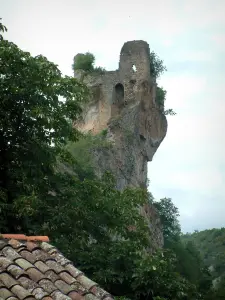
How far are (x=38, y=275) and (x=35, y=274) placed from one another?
0.11 feet

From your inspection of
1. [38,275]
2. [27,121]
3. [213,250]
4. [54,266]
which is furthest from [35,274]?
[213,250]

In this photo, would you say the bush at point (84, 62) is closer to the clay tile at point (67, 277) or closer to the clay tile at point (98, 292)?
the clay tile at point (67, 277)

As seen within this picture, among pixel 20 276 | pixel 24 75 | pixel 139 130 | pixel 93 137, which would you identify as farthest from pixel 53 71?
pixel 139 130

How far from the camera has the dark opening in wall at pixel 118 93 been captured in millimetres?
47000

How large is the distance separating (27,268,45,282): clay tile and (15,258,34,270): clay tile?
0.05m

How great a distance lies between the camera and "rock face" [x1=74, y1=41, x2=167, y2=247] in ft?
140

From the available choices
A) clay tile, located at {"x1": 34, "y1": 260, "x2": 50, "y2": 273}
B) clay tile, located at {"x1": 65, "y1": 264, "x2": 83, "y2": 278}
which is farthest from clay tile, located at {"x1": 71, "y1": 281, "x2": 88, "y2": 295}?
clay tile, located at {"x1": 34, "y1": 260, "x2": 50, "y2": 273}

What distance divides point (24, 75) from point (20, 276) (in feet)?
26.9

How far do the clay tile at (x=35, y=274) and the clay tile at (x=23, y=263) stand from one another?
54mm

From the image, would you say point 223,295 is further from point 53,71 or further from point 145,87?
point 145,87

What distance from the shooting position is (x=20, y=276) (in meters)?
5.06

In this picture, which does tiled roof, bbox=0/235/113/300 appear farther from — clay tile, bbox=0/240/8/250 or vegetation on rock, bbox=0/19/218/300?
vegetation on rock, bbox=0/19/218/300

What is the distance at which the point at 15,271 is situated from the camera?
16.8 feet

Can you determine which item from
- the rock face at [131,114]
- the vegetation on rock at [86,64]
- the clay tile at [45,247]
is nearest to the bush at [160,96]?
the rock face at [131,114]
